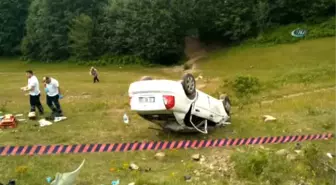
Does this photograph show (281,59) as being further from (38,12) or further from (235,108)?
(38,12)

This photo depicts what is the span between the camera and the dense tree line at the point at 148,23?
5434 cm

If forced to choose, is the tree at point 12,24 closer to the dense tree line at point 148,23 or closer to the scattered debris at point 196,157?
the dense tree line at point 148,23

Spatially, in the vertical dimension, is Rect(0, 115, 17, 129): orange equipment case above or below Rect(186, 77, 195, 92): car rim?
below

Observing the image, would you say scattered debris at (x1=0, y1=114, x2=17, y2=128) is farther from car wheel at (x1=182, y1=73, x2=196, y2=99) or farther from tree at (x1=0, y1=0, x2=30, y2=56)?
tree at (x1=0, y1=0, x2=30, y2=56)

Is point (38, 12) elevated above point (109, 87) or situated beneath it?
elevated above

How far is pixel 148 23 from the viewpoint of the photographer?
54.8m

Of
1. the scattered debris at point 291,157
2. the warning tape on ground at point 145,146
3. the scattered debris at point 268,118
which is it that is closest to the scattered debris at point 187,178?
the warning tape on ground at point 145,146

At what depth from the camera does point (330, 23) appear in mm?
51406

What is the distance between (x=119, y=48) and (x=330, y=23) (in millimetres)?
25573

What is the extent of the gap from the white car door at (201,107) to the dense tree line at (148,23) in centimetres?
3874

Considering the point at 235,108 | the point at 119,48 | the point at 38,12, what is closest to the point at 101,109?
the point at 235,108

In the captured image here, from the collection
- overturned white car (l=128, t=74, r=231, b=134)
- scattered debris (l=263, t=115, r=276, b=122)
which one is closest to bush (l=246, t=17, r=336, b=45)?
scattered debris (l=263, t=115, r=276, b=122)

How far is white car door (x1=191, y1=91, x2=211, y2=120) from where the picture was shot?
13.9 m

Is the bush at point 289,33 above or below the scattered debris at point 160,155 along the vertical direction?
above
